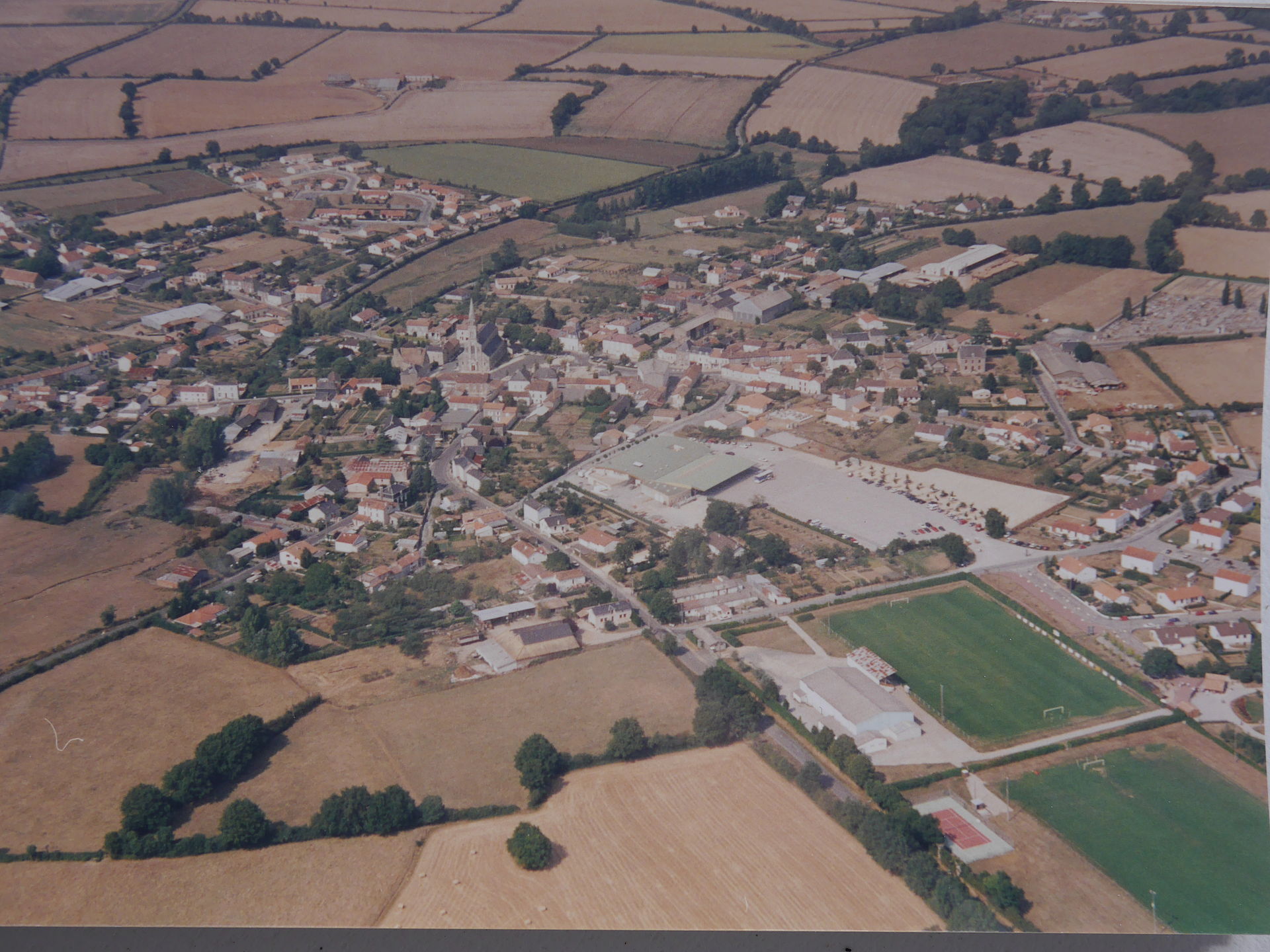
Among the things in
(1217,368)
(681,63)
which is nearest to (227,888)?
(1217,368)

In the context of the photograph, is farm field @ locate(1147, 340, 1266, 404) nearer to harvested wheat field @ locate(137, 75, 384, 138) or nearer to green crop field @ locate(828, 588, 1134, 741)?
green crop field @ locate(828, 588, 1134, 741)

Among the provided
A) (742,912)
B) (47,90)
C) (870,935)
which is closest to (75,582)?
(742,912)

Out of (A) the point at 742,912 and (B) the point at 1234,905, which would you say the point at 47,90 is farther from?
(B) the point at 1234,905

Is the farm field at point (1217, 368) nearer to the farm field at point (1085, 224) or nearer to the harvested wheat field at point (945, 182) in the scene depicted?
the farm field at point (1085, 224)

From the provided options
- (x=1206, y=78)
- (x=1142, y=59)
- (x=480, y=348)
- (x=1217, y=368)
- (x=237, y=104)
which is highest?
(x=1142, y=59)

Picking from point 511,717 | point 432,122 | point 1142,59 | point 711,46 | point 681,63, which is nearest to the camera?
point 511,717

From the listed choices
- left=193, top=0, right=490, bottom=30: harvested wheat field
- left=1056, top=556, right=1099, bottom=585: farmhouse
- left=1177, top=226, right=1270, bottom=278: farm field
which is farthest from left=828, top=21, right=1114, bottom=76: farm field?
left=1056, top=556, right=1099, bottom=585: farmhouse

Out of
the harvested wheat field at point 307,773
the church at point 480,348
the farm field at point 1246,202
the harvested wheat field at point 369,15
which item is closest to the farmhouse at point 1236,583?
the harvested wheat field at point 307,773

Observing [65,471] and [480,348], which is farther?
[480,348]

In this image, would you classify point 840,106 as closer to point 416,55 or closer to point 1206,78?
point 1206,78
